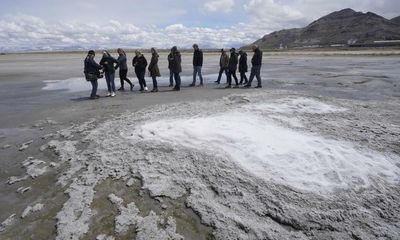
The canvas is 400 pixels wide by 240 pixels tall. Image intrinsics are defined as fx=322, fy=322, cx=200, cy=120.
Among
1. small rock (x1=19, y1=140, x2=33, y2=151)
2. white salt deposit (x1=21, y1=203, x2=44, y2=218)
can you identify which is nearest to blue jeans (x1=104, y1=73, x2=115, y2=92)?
small rock (x1=19, y1=140, x2=33, y2=151)

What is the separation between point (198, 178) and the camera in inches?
198

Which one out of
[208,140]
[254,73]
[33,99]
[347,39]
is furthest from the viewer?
[347,39]

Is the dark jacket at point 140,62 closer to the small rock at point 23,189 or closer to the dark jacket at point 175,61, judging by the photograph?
the dark jacket at point 175,61

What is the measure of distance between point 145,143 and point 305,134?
133 inches

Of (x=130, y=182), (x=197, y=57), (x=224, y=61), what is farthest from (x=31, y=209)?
(x=224, y=61)

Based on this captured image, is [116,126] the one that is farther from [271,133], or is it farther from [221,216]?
[221,216]

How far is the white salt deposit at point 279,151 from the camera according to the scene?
4.99 meters

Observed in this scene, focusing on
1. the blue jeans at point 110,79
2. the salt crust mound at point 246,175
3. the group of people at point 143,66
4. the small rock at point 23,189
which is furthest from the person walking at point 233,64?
the small rock at point 23,189

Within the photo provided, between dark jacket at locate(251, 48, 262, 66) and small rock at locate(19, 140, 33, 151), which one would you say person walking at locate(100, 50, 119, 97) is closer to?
dark jacket at locate(251, 48, 262, 66)

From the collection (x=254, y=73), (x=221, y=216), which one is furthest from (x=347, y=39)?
(x=221, y=216)

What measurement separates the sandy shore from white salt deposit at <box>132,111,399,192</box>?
0.09ft

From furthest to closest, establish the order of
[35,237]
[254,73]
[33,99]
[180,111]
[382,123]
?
[254,73] < [33,99] < [180,111] < [382,123] < [35,237]

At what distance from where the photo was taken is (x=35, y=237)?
152 inches

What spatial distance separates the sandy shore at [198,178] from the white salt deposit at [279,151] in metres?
0.03
